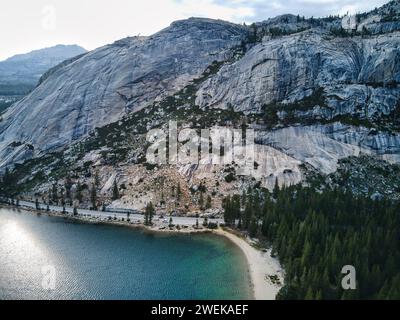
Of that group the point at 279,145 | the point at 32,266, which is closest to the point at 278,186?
the point at 279,145

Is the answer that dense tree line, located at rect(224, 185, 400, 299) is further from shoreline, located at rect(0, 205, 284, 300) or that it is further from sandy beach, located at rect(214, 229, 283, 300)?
shoreline, located at rect(0, 205, 284, 300)

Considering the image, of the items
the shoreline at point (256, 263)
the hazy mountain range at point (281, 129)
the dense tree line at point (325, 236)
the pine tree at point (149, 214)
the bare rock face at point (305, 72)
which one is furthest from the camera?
the bare rock face at point (305, 72)

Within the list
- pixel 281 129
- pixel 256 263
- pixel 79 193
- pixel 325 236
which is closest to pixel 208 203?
pixel 256 263

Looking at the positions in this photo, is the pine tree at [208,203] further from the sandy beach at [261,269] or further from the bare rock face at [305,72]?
the bare rock face at [305,72]

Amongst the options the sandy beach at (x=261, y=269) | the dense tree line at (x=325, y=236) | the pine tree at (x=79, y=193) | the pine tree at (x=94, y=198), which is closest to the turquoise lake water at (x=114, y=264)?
the sandy beach at (x=261, y=269)

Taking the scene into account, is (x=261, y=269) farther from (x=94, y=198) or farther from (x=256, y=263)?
(x=94, y=198)
